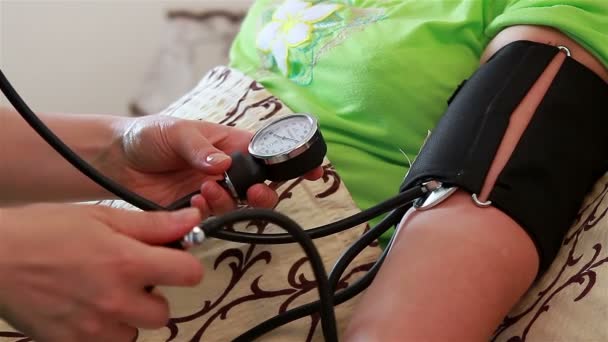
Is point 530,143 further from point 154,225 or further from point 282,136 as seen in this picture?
point 154,225

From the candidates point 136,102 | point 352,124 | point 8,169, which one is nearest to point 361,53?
point 352,124

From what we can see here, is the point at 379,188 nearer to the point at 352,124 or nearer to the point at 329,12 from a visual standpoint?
the point at 352,124

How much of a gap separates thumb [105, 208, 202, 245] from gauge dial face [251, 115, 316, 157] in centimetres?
18

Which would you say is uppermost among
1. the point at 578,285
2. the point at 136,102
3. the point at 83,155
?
the point at 83,155

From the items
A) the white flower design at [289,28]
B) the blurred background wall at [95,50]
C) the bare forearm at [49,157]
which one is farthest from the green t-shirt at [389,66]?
the blurred background wall at [95,50]

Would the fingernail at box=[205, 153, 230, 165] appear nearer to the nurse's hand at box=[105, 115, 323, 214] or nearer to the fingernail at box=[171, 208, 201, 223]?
the nurse's hand at box=[105, 115, 323, 214]

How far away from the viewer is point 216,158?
2.18 feet

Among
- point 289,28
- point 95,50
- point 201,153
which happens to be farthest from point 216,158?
point 95,50

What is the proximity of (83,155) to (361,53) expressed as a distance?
1.13ft

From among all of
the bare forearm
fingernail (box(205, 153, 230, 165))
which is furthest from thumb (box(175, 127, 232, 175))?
the bare forearm

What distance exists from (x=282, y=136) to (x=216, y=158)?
0.24 ft

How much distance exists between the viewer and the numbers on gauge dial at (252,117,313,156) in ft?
2.19

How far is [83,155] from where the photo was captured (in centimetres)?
77

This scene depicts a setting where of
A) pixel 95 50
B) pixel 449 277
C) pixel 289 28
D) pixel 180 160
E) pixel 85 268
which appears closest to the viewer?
pixel 85 268
